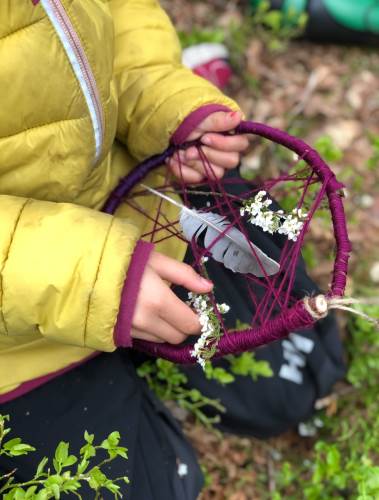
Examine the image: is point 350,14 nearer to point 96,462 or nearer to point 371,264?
point 371,264

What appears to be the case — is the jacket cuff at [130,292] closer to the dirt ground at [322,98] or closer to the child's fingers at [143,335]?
the child's fingers at [143,335]

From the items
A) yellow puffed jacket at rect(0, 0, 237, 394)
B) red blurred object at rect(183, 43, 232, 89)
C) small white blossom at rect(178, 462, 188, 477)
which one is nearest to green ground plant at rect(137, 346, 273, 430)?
small white blossom at rect(178, 462, 188, 477)

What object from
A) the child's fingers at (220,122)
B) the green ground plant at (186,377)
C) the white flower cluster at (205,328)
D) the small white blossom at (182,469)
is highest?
the child's fingers at (220,122)

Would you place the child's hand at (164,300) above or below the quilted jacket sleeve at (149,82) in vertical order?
below

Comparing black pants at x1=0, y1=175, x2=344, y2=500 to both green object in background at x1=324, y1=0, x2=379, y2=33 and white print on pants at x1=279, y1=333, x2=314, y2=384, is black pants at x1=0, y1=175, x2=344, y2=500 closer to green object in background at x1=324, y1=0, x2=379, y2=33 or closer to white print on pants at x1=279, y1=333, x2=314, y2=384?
white print on pants at x1=279, y1=333, x2=314, y2=384

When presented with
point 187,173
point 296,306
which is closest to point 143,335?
point 296,306

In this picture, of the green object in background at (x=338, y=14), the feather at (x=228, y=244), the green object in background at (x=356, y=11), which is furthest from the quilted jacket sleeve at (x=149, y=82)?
the green object in background at (x=356, y=11)

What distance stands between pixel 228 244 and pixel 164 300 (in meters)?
0.17

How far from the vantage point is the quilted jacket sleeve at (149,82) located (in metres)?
1.35

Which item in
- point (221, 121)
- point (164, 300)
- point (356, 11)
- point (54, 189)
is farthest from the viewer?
point (356, 11)

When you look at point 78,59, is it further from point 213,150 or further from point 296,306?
point 296,306

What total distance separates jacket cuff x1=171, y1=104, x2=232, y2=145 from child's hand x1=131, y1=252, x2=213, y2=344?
0.36 meters

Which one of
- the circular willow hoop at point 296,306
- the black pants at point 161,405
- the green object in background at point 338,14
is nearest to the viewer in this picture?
the circular willow hoop at point 296,306

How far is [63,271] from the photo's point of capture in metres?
1.01
